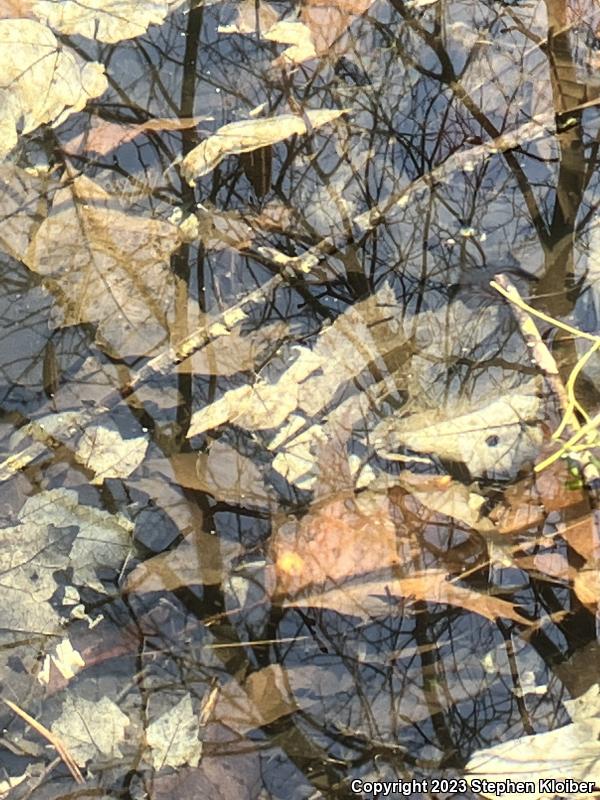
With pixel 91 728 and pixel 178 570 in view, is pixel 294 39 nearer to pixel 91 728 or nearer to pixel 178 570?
pixel 178 570

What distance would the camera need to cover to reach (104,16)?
162 cm

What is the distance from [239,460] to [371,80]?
83 centimetres

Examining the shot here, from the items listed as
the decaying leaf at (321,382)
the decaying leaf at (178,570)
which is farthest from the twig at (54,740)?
the decaying leaf at (321,382)

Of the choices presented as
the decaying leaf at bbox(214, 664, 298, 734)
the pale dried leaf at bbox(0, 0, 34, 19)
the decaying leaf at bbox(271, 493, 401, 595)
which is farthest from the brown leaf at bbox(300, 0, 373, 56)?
the decaying leaf at bbox(214, 664, 298, 734)

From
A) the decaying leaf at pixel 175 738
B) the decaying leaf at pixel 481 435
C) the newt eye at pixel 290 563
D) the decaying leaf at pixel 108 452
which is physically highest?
the decaying leaf at pixel 108 452

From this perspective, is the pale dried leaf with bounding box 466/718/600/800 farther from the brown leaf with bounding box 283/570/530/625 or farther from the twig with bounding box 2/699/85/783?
the twig with bounding box 2/699/85/783

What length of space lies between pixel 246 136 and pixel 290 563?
0.82 metres

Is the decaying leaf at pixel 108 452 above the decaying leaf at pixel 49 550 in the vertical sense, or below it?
above

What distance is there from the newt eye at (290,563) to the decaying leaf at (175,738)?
0.74ft

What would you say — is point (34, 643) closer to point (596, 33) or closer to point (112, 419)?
point (112, 419)

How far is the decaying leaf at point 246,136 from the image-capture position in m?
1.48

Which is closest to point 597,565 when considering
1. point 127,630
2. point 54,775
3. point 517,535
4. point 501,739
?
point 517,535

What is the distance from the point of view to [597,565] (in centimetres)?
115

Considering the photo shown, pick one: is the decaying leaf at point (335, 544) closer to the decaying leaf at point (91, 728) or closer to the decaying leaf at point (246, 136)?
the decaying leaf at point (91, 728)
